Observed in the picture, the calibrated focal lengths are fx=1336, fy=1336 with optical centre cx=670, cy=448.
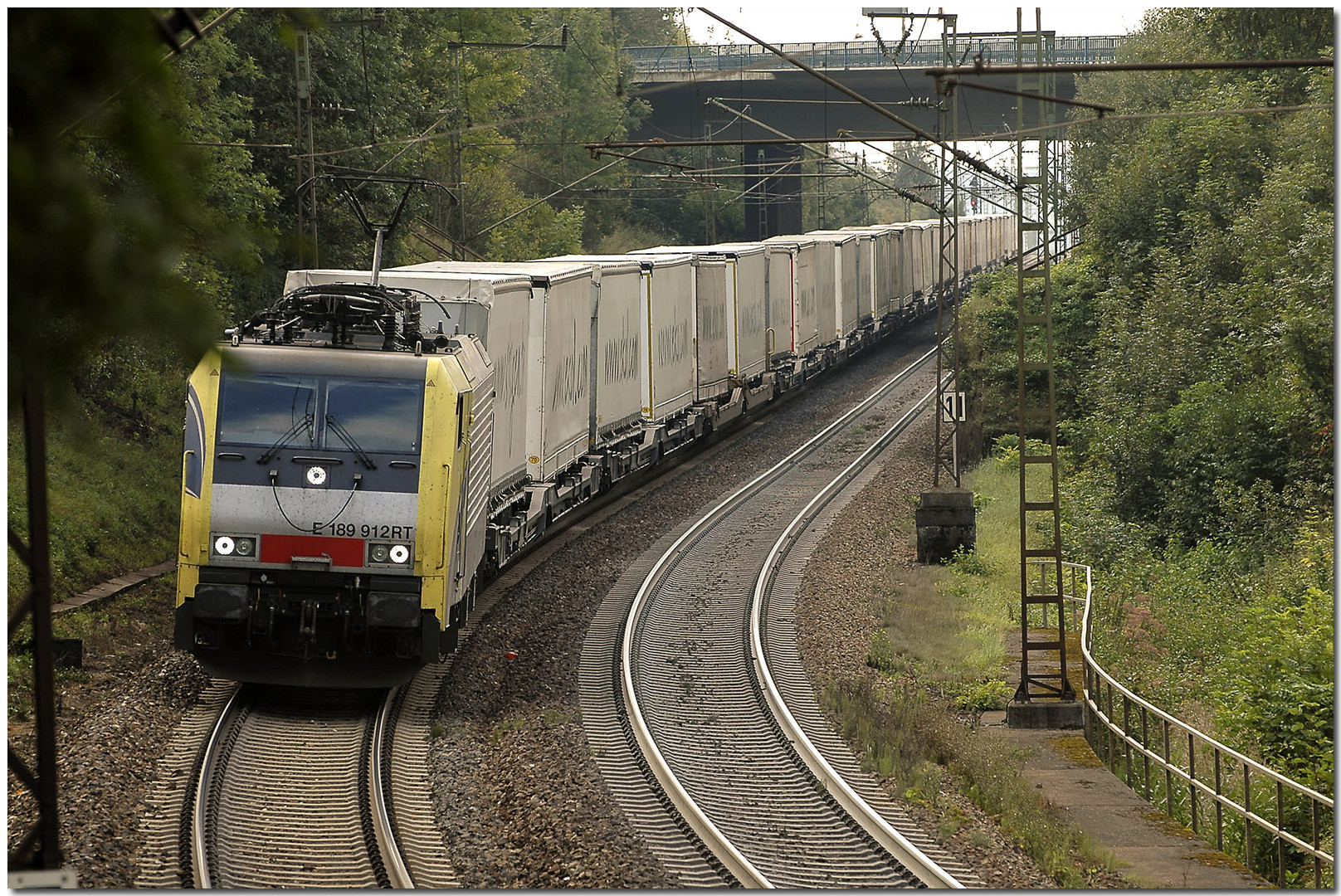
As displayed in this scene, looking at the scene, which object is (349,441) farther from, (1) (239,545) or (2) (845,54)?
(2) (845,54)

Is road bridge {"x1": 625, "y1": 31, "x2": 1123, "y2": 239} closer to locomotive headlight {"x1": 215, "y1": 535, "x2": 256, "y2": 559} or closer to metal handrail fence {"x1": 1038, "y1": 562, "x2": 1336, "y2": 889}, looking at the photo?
metal handrail fence {"x1": 1038, "y1": 562, "x2": 1336, "y2": 889}

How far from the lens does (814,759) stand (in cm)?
1073

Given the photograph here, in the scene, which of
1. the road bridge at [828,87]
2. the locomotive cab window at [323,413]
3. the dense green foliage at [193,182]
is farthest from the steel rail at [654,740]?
the road bridge at [828,87]

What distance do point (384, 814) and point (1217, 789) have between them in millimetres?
6006

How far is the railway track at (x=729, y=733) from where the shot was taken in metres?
8.87

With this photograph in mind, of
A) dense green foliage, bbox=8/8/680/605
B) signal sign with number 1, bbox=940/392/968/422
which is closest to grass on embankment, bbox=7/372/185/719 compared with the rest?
dense green foliage, bbox=8/8/680/605

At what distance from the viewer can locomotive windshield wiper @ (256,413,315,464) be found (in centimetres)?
1092

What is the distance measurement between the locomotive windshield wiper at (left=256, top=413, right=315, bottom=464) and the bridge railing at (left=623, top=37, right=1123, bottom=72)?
4263 cm

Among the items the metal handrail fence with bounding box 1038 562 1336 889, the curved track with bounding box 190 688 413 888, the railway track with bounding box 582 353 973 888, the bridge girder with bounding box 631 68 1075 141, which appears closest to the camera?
the curved track with bounding box 190 688 413 888

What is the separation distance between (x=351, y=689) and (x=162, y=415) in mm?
13068

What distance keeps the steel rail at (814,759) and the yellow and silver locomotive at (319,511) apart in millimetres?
3122

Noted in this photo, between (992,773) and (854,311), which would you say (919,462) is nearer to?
(854,311)

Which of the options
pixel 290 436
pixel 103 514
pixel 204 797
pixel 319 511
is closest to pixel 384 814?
pixel 204 797

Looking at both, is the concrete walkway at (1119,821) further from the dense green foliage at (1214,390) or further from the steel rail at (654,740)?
the steel rail at (654,740)
